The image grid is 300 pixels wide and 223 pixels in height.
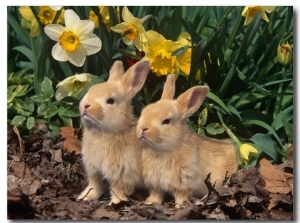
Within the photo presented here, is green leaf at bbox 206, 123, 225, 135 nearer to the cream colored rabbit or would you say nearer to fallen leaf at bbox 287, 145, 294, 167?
the cream colored rabbit

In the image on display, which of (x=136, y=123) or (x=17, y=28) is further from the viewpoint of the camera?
(x=17, y=28)

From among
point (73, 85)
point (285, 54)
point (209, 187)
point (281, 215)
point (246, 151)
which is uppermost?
point (285, 54)

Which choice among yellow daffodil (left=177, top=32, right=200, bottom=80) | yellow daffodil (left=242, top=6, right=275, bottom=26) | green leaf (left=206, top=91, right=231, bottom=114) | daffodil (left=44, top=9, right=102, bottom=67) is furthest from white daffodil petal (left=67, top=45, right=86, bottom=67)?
yellow daffodil (left=242, top=6, right=275, bottom=26)

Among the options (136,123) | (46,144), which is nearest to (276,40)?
(136,123)

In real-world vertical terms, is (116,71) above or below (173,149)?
above

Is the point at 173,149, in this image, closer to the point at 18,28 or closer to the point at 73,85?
the point at 73,85

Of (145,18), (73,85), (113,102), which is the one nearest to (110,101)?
(113,102)
